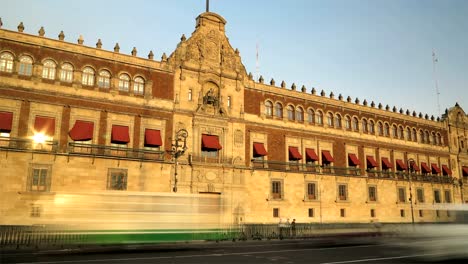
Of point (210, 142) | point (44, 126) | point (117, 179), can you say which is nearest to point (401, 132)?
point (210, 142)

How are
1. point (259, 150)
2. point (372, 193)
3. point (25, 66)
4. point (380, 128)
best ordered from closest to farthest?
point (25, 66), point (259, 150), point (372, 193), point (380, 128)

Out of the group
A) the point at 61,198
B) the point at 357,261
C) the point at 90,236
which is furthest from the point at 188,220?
the point at 357,261

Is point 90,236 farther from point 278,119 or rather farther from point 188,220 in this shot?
point 278,119

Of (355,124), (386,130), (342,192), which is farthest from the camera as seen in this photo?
(386,130)

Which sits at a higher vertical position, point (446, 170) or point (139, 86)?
point (139, 86)

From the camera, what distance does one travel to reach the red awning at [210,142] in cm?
3772

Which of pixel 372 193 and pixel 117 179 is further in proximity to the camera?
pixel 372 193

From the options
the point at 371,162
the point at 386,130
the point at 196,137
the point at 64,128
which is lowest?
the point at 371,162

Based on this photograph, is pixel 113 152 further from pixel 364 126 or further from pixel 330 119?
pixel 364 126

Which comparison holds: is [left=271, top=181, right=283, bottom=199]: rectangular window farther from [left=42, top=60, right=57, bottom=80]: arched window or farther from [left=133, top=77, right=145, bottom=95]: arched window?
[left=42, top=60, right=57, bottom=80]: arched window

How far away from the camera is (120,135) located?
112 ft

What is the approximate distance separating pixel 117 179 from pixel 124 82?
8.94 meters

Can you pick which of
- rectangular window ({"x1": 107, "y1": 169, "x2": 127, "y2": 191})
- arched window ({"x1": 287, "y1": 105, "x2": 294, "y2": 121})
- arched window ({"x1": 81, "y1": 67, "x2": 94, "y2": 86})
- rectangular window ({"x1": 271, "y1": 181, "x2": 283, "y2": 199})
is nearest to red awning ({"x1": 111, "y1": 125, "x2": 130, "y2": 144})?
rectangular window ({"x1": 107, "y1": 169, "x2": 127, "y2": 191})

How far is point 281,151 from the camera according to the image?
43469mm
